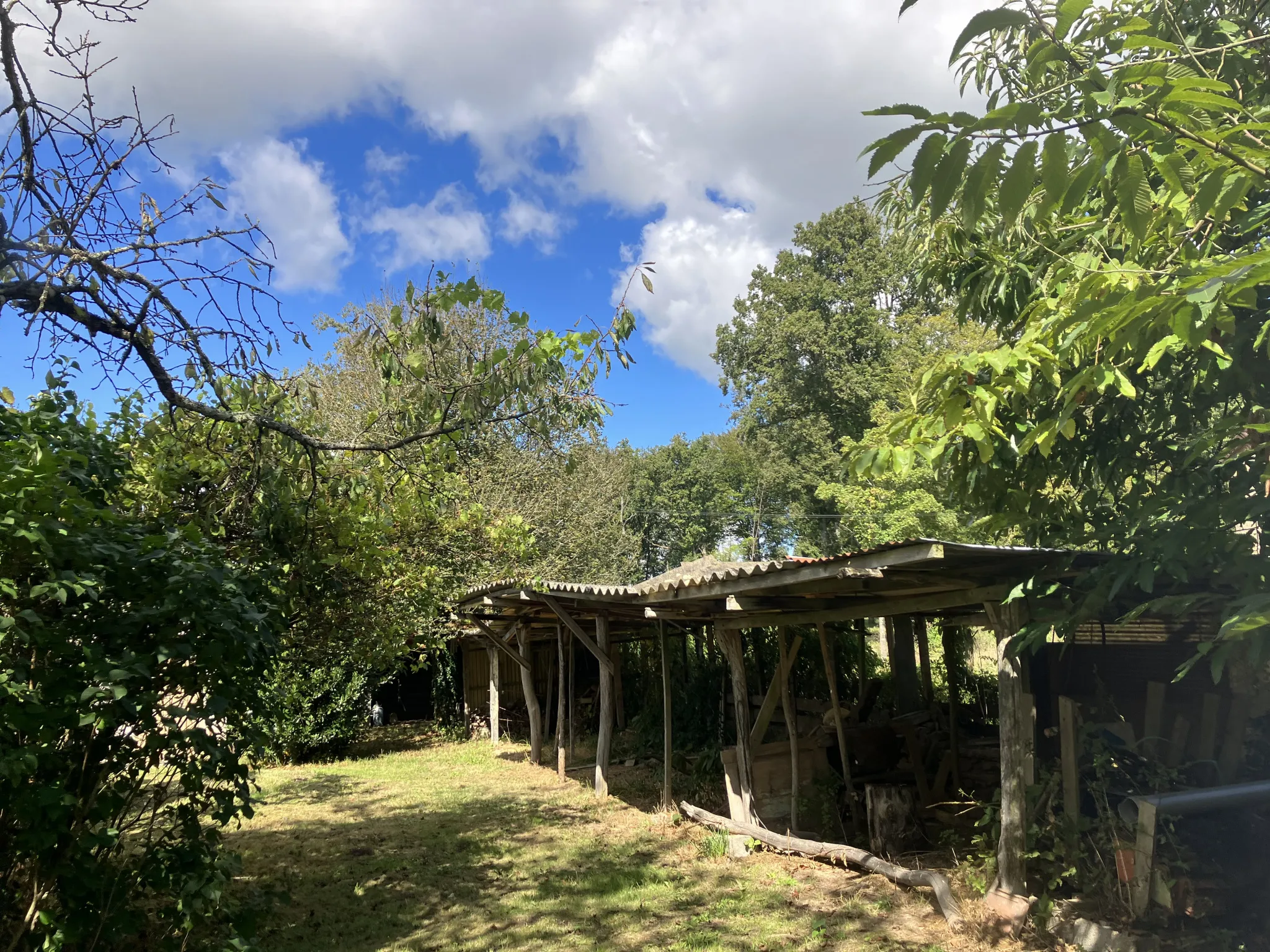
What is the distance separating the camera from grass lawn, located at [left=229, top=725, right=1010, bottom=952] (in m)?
5.32

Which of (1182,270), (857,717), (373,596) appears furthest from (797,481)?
(1182,270)

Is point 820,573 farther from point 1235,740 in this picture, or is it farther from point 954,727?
point 954,727

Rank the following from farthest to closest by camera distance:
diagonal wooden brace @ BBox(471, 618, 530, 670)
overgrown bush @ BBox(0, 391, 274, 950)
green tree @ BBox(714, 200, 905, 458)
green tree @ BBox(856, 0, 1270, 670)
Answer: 1. green tree @ BBox(714, 200, 905, 458)
2. diagonal wooden brace @ BBox(471, 618, 530, 670)
3. overgrown bush @ BBox(0, 391, 274, 950)
4. green tree @ BBox(856, 0, 1270, 670)

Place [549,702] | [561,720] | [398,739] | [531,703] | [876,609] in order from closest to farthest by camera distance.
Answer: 1. [876,609]
2. [561,720]
3. [531,703]
4. [549,702]
5. [398,739]

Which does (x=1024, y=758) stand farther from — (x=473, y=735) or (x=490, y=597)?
(x=473, y=735)

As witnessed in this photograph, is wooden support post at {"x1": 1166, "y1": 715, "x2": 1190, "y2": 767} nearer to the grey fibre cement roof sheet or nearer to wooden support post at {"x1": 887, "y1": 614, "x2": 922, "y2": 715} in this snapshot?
the grey fibre cement roof sheet

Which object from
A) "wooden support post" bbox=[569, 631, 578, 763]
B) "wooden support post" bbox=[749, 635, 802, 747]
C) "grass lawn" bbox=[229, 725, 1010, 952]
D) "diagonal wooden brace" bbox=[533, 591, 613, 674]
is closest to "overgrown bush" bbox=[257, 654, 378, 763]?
"grass lawn" bbox=[229, 725, 1010, 952]

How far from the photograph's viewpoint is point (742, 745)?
757 cm

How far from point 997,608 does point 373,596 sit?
5.30 meters

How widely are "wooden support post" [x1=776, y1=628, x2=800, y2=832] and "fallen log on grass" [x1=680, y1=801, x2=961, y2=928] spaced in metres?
0.29

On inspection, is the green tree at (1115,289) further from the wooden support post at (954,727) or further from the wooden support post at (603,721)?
the wooden support post at (603,721)

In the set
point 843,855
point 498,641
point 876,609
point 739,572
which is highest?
point 739,572

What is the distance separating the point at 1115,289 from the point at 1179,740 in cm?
453

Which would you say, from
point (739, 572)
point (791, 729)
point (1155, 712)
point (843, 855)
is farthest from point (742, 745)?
point (1155, 712)
